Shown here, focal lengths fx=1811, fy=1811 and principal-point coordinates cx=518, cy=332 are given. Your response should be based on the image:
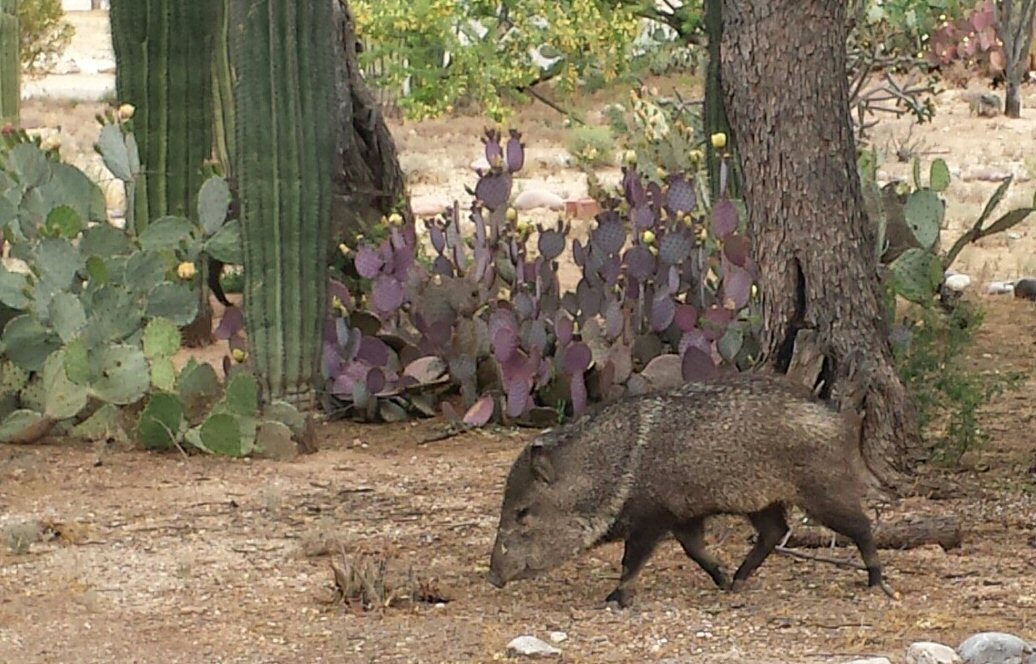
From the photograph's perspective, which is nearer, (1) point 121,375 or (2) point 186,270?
Answer: (1) point 121,375

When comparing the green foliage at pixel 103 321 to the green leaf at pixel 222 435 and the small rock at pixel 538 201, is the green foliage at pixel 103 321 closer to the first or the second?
the green leaf at pixel 222 435

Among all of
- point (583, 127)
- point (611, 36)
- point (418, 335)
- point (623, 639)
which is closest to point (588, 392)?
point (418, 335)

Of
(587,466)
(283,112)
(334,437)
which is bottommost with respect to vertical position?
(334,437)

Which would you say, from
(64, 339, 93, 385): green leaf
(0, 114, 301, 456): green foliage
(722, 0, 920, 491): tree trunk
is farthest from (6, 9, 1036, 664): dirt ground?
(722, 0, 920, 491): tree trunk

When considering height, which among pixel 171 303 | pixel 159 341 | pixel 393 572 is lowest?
pixel 393 572

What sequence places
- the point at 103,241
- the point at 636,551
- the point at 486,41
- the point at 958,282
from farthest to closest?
the point at 486,41 → the point at 958,282 → the point at 103,241 → the point at 636,551

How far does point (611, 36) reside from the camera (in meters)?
13.5

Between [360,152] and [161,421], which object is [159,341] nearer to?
[161,421]

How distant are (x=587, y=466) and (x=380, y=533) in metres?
1.13

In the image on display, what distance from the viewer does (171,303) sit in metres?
7.37

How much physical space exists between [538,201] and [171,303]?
24.9ft

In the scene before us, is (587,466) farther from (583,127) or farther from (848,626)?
(583,127)

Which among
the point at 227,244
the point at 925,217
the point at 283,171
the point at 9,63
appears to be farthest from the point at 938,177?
the point at 9,63

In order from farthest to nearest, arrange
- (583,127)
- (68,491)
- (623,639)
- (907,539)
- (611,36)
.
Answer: (583,127)
(611,36)
(68,491)
(907,539)
(623,639)
